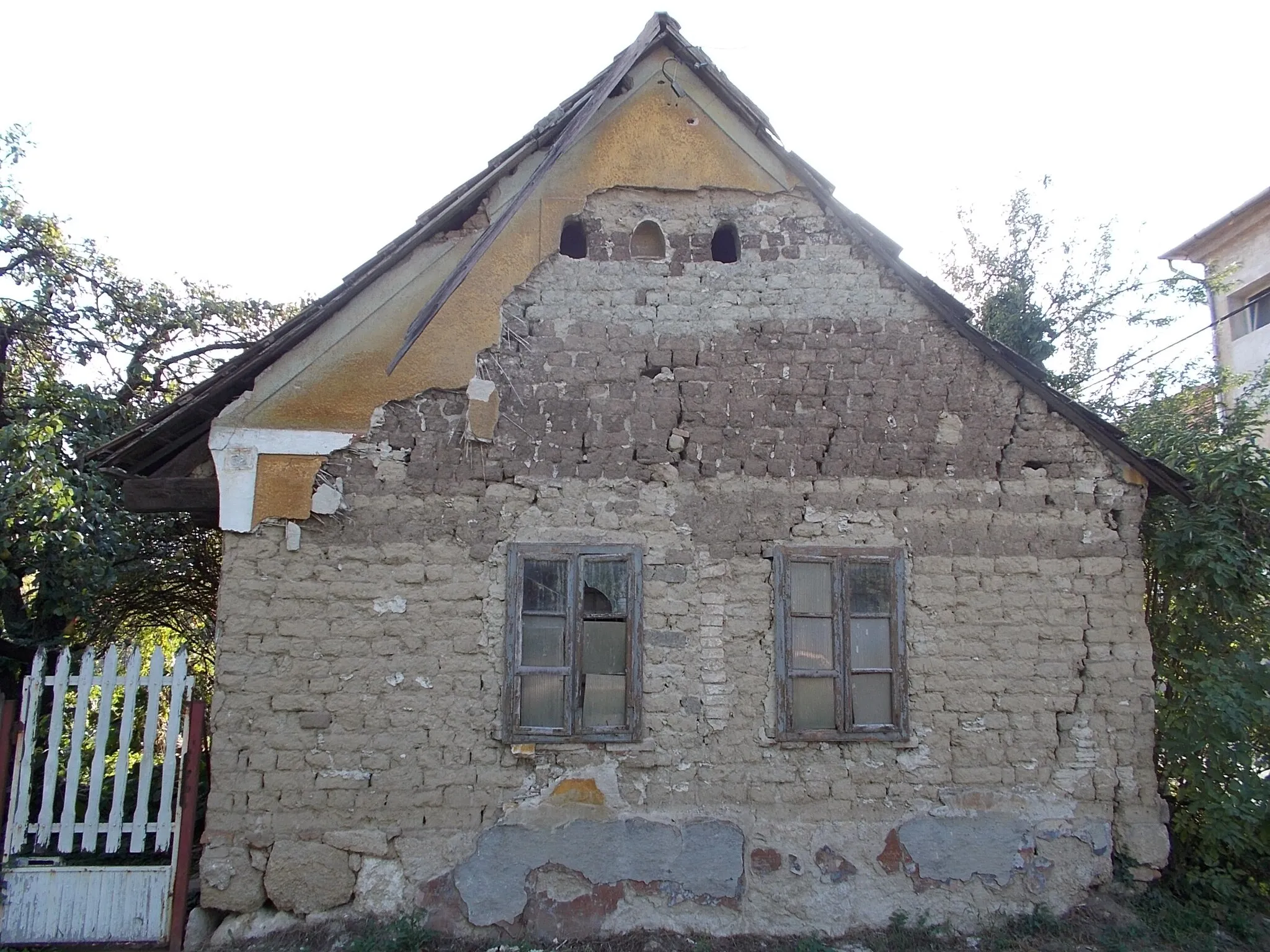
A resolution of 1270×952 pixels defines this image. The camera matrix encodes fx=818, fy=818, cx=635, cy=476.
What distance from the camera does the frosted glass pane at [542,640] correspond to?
221 inches

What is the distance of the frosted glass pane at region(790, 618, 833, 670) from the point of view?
575 centimetres

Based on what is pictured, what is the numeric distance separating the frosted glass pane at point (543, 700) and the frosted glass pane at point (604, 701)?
0.17 metres

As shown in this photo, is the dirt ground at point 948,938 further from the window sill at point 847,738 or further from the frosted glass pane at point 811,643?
the frosted glass pane at point 811,643

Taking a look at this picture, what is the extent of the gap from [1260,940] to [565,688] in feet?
16.0

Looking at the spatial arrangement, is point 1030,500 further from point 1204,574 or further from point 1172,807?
point 1172,807

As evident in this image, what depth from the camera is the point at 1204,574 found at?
597 cm

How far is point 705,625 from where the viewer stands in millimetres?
5680

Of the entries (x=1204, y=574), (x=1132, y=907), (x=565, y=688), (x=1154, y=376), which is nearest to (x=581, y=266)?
(x=565, y=688)

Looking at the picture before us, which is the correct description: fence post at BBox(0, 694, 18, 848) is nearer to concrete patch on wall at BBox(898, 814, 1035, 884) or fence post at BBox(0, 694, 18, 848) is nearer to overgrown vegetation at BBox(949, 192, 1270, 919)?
concrete patch on wall at BBox(898, 814, 1035, 884)

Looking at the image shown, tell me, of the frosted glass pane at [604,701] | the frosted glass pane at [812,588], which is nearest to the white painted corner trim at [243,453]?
the frosted glass pane at [604,701]

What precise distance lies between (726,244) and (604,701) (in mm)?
3524

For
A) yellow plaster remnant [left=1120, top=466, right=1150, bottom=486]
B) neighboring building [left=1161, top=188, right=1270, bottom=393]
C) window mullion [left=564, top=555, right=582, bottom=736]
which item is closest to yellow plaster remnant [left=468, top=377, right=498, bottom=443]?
window mullion [left=564, top=555, right=582, bottom=736]

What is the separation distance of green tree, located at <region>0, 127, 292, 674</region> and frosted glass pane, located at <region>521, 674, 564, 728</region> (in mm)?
3979

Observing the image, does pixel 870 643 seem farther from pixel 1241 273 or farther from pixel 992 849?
pixel 1241 273
